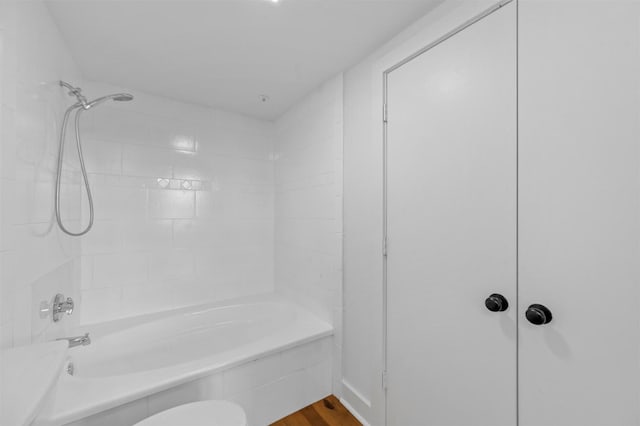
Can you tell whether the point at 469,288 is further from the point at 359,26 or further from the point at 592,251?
the point at 359,26

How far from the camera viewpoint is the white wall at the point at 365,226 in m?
1.52

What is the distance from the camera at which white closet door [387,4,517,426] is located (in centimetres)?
101

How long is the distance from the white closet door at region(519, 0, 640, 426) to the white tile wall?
119 centimetres

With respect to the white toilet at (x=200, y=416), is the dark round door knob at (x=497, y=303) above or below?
above

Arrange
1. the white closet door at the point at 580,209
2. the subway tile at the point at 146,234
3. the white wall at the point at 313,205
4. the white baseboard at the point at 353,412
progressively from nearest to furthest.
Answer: the white closet door at the point at 580,209, the white baseboard at the point at 353,412, the white wall at the point at 313,205, the subway tile at the point at 146,234

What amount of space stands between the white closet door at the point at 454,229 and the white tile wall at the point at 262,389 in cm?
54

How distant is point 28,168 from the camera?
1095mm

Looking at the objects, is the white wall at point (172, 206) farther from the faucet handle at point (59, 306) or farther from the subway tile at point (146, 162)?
the faucet handle at point (59, 306)

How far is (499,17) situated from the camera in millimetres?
1018

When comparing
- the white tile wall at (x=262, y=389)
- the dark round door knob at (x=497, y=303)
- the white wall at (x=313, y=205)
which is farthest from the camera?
the white wall at (x=313, y=205)

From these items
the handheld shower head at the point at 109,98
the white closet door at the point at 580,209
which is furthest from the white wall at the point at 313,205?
the handheld shower head at the point at 109,98

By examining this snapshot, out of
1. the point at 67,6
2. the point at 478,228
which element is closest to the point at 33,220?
the point at 67,6

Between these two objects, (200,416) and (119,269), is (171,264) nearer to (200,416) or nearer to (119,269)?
(119,269)

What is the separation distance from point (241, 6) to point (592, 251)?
1.67 m
